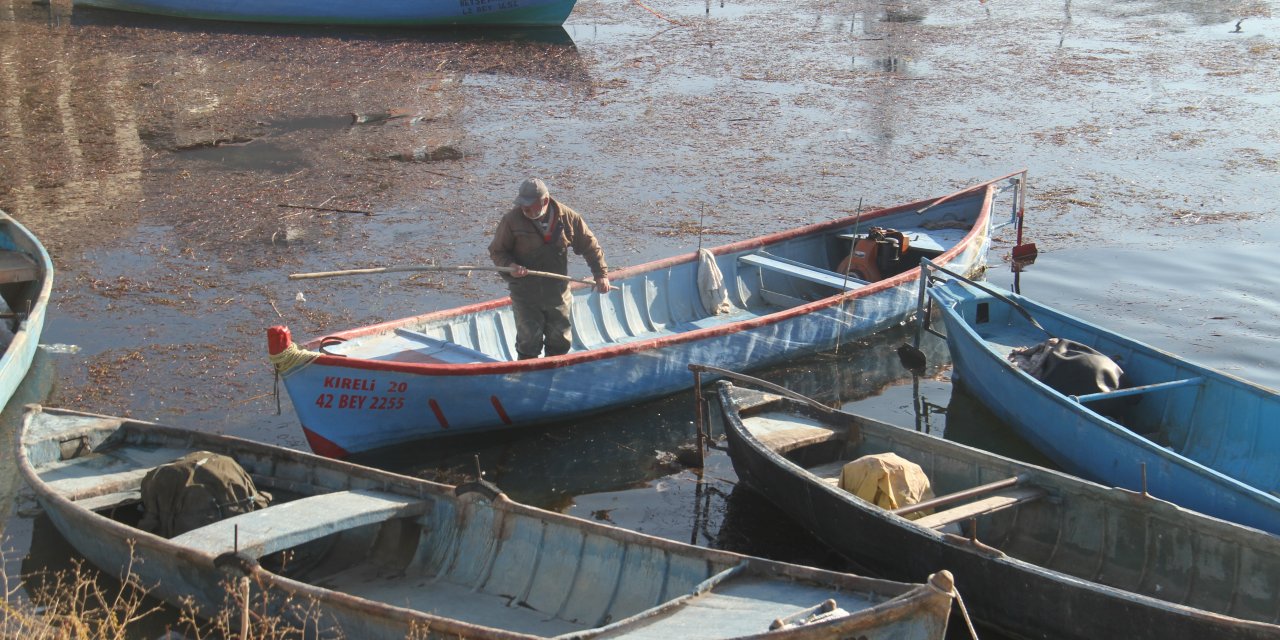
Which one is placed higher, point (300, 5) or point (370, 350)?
point (300, 5)

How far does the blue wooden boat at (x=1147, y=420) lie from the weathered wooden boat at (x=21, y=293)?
8553mm

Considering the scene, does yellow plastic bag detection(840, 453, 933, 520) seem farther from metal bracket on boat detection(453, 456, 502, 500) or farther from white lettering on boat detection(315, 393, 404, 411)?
white lettering on boat detection(315, 393, 404, 411)

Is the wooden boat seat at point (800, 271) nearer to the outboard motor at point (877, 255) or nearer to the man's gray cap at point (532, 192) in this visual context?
the outboard motor at point (877, 255)

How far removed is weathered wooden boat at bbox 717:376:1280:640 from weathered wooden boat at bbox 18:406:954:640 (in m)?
1.41

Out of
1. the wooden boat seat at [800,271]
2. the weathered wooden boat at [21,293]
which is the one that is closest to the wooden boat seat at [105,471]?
the weathered wooden boat at [21,293]

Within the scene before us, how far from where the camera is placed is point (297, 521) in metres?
7.64

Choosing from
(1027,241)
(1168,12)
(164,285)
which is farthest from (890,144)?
(1168,12)

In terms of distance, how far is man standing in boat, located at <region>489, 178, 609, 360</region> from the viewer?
1018 centimetres

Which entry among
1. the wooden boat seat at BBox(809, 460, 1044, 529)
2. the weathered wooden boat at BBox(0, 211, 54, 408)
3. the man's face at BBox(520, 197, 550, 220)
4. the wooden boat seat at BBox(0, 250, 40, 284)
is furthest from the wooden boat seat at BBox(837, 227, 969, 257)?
the wooden boat seat at BBox(0, 250, 40, 284)

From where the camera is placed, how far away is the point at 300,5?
27688 mm

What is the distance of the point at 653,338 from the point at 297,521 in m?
4.78

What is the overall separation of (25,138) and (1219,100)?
19831mm

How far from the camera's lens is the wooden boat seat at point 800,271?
1280 cm

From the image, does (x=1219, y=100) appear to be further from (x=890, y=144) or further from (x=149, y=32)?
(x=149, y=32)
